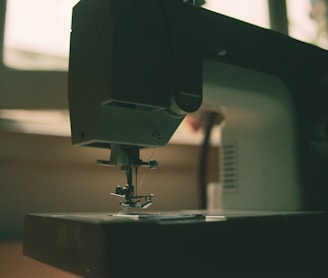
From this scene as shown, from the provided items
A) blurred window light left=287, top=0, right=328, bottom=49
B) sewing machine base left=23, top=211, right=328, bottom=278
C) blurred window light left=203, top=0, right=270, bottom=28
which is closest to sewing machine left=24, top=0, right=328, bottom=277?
sewing machine base left=23, top=211, right=328, bottom=278

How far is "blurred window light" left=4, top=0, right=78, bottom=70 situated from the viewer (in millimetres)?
1343

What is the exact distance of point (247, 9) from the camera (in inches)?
79.0

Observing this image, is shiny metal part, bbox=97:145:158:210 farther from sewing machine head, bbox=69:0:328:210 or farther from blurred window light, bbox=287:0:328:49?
blurred window light, bbox=287:0:328:49

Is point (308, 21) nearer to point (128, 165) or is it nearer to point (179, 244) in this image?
point (128, 165)

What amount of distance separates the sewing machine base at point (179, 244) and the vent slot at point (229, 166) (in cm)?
31

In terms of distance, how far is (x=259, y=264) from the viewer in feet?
2.44

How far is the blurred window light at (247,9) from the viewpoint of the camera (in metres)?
1.90

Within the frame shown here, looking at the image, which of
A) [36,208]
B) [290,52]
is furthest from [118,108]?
[36,208]

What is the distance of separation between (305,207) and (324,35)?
1491 mm

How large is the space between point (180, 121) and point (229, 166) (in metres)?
0.40

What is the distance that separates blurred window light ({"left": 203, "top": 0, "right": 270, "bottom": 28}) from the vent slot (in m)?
0.90

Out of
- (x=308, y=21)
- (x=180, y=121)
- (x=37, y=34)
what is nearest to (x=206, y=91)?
(x=180, y=121)

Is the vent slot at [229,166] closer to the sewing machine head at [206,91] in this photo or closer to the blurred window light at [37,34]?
the sewing machine head at [206,91]

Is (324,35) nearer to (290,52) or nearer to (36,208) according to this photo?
(290,52)
